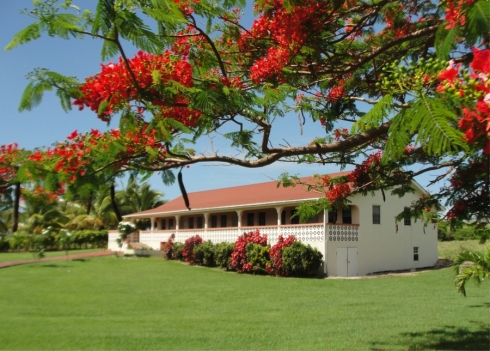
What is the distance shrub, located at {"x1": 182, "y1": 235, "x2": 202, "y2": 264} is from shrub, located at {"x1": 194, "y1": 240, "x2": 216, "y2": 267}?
0.67 metres

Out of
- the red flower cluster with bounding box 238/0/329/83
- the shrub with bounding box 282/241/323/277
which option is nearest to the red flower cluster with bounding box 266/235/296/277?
the shrub with bounding box 282/241/323/277

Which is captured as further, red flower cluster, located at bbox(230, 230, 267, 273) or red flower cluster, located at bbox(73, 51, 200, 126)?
red flower cluster, located at bbox(230, 230, 267, 273)

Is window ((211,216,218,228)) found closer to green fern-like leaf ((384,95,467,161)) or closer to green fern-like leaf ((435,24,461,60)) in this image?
green fern-like leaf ((435,24,461,60))

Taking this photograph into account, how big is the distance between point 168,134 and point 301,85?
3485 mm

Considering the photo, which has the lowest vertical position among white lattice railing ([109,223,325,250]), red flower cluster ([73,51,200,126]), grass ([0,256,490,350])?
grass ([0,256,490,350])

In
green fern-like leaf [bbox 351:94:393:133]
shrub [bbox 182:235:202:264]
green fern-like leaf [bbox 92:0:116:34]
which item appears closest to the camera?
green fern-like leaf [bbox 351:94:393:133]

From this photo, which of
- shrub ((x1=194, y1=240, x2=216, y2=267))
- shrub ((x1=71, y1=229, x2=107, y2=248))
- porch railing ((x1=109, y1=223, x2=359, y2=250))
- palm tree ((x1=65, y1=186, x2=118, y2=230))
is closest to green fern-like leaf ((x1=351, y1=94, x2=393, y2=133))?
porch railing ((x1=109, y1=223, x2=359, y2=250))

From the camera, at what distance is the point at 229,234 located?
95.3 feet

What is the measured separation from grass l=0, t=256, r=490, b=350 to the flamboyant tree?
3226 mm

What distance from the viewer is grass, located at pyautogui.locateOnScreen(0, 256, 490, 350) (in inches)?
386

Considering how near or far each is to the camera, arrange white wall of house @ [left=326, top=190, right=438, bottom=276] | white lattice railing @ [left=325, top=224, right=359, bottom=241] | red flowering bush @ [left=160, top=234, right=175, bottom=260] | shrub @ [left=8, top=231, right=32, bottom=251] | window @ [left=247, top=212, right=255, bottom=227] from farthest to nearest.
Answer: shrub @ [left=8, top=231, right=32, bottom=251] → red flowering bush @ [left=160, top=234, right=175, bottom=260] → window @ [left=247, top=212, right=255, bottom=227] → white wall of house @ [left=326, top=190, right=438, bottom=276] → white lattice railing @ [left=325, top=224, right=359, bottom=241]

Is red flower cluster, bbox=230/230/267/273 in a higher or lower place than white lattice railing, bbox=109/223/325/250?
lower

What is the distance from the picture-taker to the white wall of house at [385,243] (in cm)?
2538

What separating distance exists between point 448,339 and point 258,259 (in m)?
15.3
